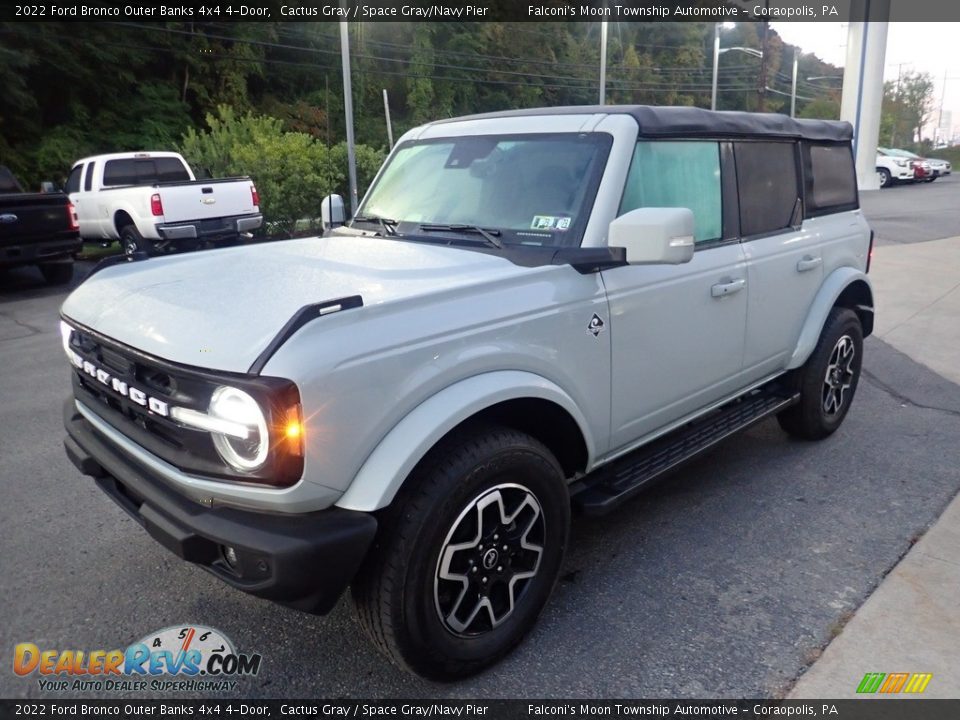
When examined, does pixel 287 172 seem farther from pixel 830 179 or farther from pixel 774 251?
pixel 774 251

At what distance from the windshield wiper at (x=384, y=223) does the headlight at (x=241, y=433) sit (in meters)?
1.68

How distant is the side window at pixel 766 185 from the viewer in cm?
402

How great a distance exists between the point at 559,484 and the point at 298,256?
152 cm

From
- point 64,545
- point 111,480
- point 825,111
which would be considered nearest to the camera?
point 111,480

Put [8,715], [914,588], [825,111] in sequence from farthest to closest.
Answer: [825,111]
[914,588]
[8,715]

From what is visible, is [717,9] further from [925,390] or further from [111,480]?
[111,480]

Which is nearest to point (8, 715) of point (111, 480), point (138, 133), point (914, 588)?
point (111, 480)

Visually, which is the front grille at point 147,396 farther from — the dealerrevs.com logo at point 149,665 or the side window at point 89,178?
the side window at point 89,178

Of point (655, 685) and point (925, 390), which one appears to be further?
point (925, 390)

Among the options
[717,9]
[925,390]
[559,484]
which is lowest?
[925,390]

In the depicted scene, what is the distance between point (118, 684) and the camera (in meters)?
2.77

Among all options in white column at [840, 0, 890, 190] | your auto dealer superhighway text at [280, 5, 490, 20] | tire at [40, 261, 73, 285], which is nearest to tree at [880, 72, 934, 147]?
your auto dealer superhighway text at [280, 5, 490, 20]

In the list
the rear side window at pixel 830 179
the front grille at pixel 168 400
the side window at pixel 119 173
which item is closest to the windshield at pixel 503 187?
the front grille at pixel 168 400

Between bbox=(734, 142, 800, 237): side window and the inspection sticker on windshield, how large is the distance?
1.27 metres
